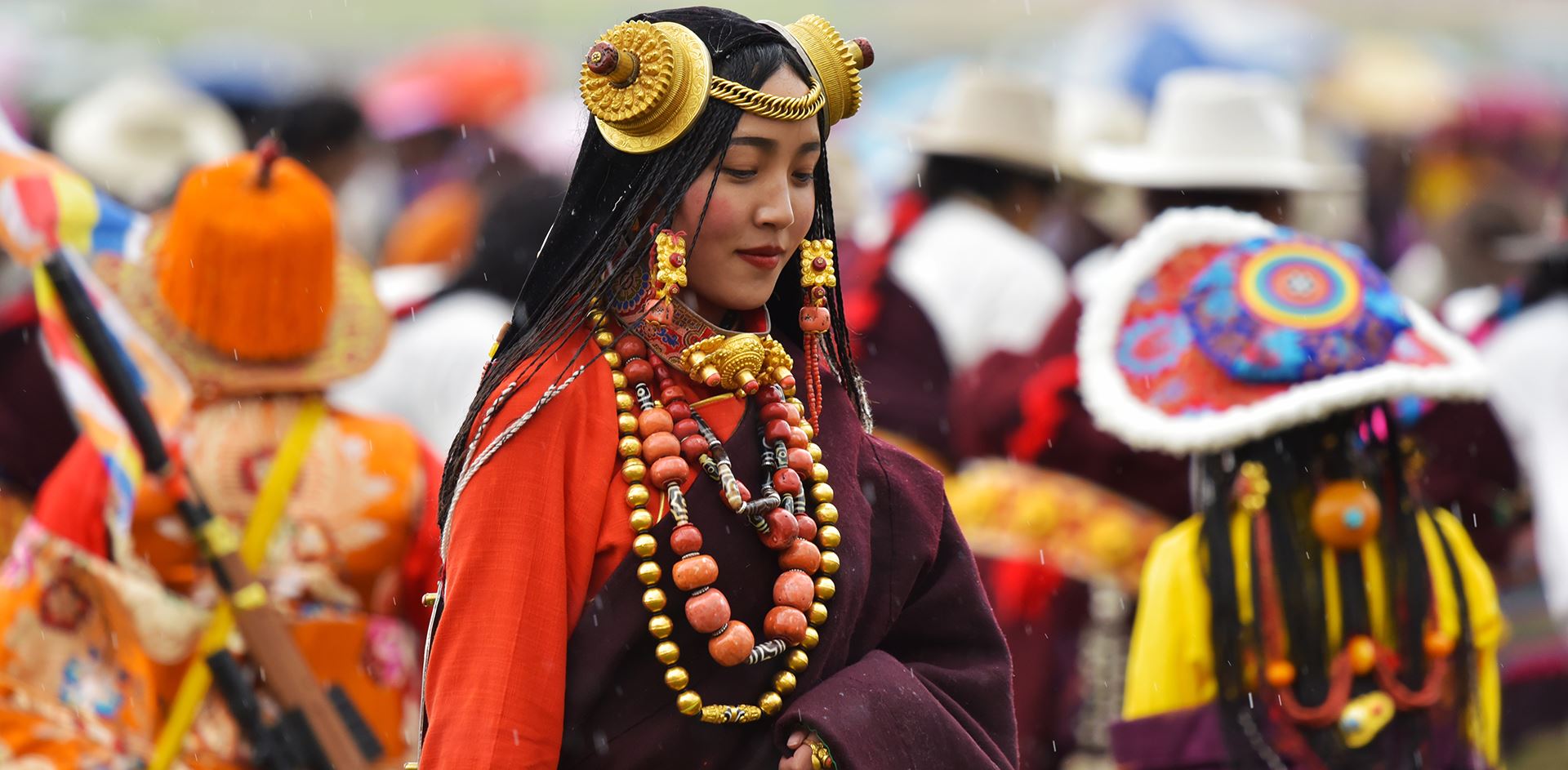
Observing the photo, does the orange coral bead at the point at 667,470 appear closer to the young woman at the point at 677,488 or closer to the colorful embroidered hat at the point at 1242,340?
the young woman at the point at 677,488

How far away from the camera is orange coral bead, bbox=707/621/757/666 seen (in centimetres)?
297

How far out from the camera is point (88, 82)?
14328 millimetres

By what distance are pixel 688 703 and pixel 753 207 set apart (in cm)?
71

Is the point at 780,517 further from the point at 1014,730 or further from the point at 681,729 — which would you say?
the point at 1014,730

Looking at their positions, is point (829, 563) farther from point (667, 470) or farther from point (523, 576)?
point (523, 576)

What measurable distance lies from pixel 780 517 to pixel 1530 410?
15.7 feet

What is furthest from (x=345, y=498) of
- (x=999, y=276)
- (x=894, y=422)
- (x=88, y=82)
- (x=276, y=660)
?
(x=88, y=82)

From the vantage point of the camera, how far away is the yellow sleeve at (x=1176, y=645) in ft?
16.1

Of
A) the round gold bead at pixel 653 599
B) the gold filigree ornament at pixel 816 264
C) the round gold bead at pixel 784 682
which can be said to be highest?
the gold filigree ornament at pixel 816 264

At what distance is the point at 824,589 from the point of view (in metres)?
3.11

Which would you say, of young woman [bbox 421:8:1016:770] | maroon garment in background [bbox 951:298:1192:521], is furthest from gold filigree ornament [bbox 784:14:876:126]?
maroon garment in background [bbox 951:298:1192:521]

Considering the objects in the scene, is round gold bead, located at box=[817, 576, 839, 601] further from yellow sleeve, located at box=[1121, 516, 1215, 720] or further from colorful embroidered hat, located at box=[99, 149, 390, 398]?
colorful embroidered hat, located at box=[99, 149, 390, 398]

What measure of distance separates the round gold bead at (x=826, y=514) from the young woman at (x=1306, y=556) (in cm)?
189

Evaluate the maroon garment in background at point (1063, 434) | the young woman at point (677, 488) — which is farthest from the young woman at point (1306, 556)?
the young woman at point (677, 488)
